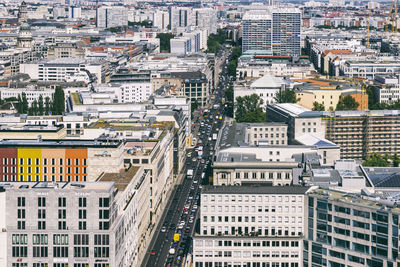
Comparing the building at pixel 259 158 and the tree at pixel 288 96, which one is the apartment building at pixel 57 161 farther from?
the tree at pixel 288 96

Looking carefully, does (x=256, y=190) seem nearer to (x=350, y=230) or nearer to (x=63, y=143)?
Answer: (x=350, y=230)

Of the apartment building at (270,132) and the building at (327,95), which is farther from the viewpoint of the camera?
the building at (327,95)

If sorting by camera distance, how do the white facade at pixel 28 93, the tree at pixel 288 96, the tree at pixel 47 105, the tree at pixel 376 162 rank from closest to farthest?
the tree at pixel 376 162
the tree at pixel 288 96
the tree at pixel 47 105
the white facade at pixel 28 93

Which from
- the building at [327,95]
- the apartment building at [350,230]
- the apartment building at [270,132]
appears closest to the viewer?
the apartment building at [350,230]

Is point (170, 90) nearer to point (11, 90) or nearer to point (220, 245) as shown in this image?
point (11, 90)

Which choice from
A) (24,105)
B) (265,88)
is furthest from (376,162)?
(24,105)

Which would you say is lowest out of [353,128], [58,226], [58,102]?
[58,226]

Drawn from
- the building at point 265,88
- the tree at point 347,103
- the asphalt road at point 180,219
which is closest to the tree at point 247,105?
the building at point 265,88

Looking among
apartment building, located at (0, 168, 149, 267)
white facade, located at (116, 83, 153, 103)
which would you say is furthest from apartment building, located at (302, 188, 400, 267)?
white facade, located at (116, 83, 153, 103)
